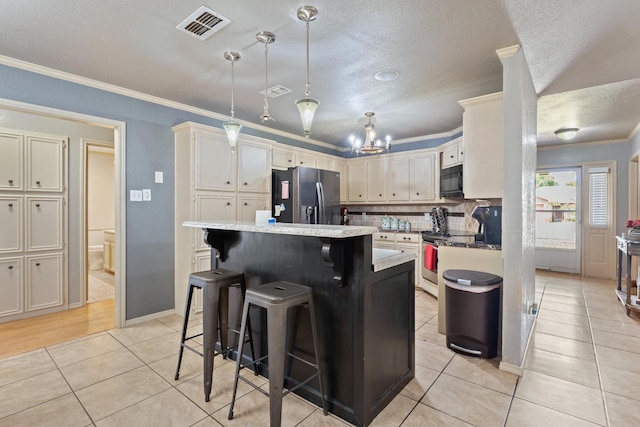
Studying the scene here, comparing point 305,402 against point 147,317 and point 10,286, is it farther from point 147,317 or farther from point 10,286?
point 10,286

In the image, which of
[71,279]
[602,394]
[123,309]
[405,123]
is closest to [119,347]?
[123,309]

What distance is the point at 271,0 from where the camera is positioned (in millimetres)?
1922

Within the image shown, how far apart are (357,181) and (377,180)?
42cm

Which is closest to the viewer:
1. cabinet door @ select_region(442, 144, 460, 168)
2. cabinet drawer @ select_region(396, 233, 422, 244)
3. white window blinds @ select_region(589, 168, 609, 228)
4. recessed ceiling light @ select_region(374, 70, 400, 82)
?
recessed ceiling light @ select_region(374, 70, 400, 82)

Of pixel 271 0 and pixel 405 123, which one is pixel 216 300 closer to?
pixel 271 0

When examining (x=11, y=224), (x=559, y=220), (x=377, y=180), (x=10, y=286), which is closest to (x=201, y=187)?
(x=11, y=224)

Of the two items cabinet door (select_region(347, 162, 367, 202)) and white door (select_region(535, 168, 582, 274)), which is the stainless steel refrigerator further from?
white door (select_region(535, 168, 582, 274))

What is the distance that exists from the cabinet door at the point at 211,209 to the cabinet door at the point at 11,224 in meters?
2.02

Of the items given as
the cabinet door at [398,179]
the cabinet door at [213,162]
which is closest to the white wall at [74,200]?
the cabinet door at [213,162]

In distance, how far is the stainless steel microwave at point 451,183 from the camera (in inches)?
159

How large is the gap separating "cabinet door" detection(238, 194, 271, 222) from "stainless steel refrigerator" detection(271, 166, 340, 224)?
0.58 feet

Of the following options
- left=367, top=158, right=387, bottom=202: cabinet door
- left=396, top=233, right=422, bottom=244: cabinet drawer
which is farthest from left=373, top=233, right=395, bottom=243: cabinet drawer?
left=367, top=158, right=387, bottom=202: cabinet door

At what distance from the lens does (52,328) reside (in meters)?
3.29

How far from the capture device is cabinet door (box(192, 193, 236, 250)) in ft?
11.6
